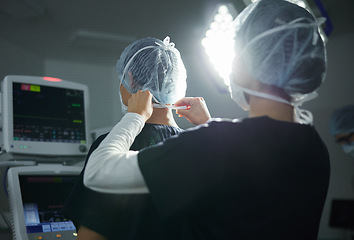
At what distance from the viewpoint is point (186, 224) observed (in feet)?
3.03

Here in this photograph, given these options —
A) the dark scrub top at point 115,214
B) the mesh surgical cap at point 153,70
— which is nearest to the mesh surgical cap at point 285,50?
the mesh surgical cap at point 153,70

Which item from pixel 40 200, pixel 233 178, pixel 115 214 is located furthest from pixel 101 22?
pixel 233 178

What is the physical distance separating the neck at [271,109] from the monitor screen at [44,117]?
43.5 inches

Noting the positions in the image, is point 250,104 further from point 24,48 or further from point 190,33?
point 24,48

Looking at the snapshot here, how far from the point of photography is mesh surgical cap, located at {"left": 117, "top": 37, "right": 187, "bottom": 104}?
123cm

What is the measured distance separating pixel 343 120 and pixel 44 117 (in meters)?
2.56

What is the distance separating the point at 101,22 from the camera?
11.3 ft

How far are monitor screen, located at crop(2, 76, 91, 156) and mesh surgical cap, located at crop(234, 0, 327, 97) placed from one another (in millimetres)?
1100

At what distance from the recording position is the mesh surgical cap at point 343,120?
3.14m

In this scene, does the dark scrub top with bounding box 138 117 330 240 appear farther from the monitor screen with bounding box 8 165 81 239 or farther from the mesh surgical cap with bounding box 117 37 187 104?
the monitor screen with bounding box 8 165 81 239

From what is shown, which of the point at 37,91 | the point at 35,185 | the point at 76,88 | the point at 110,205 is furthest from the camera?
the point at 76,88

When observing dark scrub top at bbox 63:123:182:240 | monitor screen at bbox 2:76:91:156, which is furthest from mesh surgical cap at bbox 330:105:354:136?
dark scrub top at bbox 63:123:182:240

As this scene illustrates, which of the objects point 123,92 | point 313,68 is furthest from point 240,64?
point 123,92

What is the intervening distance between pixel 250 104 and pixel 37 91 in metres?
1.17
